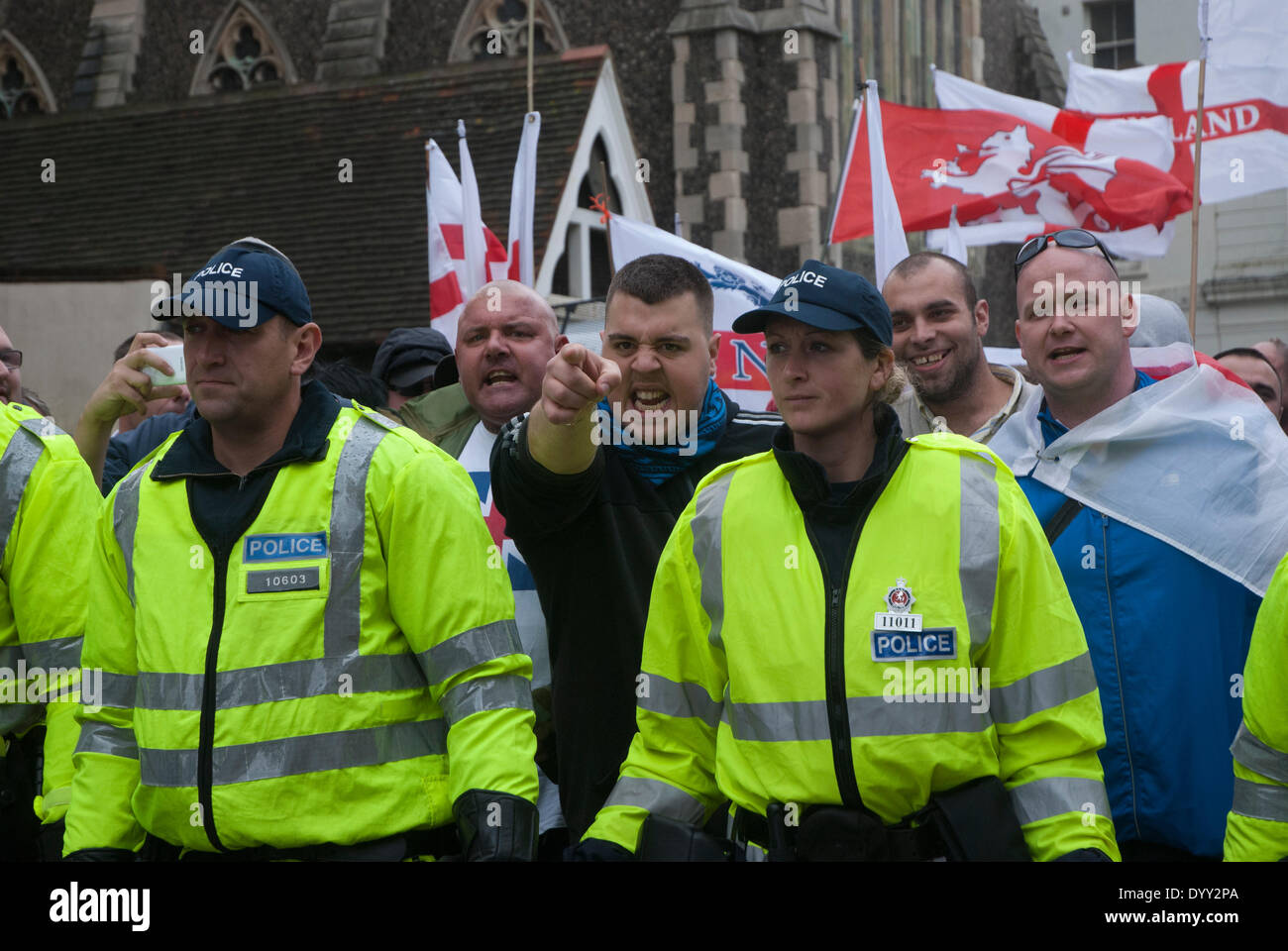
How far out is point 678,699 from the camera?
3.44 m

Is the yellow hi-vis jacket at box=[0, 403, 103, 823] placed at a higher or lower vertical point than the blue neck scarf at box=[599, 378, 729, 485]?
lower

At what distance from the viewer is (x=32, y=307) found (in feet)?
45.7

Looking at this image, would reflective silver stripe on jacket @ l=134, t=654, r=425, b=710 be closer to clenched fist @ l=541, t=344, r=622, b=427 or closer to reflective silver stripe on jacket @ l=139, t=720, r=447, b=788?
reflective silver stripe on jacket @ l=139, t=720, r=447, b=788

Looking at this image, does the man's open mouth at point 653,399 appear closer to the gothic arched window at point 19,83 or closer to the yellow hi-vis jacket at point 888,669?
the yellow hi-vis jacket at point 888,669

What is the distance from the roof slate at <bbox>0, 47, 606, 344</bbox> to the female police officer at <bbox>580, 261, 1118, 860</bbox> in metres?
11.1

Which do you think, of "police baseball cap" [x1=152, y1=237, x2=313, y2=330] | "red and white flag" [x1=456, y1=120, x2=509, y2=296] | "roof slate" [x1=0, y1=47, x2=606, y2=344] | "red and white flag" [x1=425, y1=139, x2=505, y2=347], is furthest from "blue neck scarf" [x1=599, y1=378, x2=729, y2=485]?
"roof slate" [x1=0, y1=47, x2=606, y2=344]

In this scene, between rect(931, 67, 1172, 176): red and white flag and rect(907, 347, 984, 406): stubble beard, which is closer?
rect(907, 347, 984, 406): stubble beard

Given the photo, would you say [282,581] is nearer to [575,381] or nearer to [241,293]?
[241,293]

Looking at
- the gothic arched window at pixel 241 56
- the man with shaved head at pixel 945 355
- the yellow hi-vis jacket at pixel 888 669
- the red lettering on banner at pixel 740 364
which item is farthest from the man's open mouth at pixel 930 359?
the gothic arched window at pixel 241 56

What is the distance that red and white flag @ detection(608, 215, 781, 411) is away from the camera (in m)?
8.45

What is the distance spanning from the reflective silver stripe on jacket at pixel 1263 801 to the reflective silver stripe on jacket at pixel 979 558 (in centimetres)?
64

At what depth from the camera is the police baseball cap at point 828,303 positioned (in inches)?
137

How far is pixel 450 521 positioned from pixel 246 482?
47 cm

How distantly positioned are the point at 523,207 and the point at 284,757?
7089 mm
